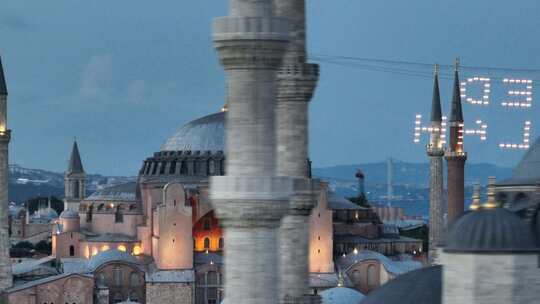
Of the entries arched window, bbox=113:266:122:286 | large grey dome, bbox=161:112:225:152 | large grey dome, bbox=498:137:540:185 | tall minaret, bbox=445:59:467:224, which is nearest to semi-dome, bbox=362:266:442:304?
large grey dome, bbox=498:137:540:185

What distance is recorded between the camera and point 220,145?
102750 mm

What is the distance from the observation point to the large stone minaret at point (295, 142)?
33312mm

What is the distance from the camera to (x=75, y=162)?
128 metres

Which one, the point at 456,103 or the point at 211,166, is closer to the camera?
the point at 456,103

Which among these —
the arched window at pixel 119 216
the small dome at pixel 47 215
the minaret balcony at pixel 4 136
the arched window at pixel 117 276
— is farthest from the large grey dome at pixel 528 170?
the small dome at pixel 47 215

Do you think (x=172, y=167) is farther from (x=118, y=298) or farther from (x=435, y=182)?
(x=435, y=182)

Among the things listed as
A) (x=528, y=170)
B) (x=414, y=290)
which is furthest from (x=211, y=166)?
(x=414, y=290)

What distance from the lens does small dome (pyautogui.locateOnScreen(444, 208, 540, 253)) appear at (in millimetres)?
28391

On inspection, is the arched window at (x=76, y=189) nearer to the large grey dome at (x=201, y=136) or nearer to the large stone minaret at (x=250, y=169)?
the large grey dome at (x=201, y=136)

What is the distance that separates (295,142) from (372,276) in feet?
200

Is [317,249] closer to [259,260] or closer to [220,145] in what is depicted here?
[220,145]

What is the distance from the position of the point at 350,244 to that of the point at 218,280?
40.5ft

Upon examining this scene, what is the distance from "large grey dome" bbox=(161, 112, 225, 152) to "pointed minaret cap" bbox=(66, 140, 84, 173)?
66.8ft

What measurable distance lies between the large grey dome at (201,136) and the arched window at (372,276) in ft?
37.7
